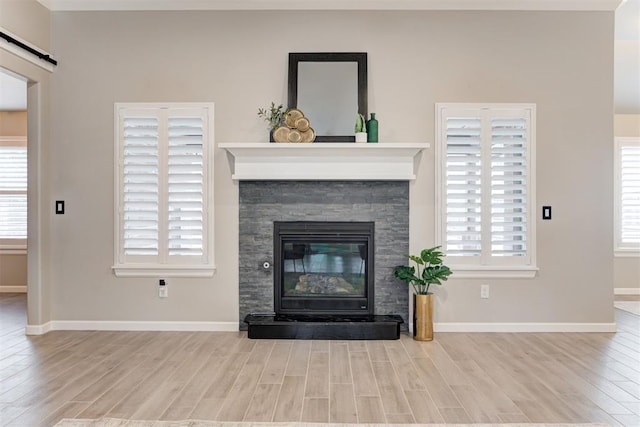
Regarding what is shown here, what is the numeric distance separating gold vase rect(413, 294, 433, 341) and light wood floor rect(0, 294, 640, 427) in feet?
0.28

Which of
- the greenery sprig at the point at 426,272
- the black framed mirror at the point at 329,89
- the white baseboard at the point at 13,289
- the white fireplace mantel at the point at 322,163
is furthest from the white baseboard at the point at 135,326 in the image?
the white baseboard at the point at 13,289

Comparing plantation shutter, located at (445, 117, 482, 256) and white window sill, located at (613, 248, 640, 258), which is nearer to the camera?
plantation shutter, located at (445, 117, 482, 256)

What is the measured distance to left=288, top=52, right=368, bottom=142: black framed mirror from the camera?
4391 mm

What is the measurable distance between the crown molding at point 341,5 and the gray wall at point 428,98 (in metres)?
0.06

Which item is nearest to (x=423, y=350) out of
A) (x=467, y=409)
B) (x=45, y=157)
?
(x=467, y=409)

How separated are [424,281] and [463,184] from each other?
1.03 metres

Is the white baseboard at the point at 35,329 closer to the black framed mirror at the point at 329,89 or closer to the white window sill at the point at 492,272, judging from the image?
the black framed mirror at the point at 329,89

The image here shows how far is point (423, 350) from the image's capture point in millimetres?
3840

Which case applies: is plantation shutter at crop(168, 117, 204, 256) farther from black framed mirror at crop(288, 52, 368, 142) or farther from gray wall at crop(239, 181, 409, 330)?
black framed mirror at crop(288, 52, 368, 142)

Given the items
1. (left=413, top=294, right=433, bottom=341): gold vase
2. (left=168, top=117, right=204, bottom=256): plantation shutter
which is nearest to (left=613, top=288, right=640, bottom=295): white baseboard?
(left=413, top=294, right=433, bottom=341): gold vase

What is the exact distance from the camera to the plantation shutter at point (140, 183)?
446 cm

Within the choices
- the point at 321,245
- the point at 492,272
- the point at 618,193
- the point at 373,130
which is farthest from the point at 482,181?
the point at 618,193

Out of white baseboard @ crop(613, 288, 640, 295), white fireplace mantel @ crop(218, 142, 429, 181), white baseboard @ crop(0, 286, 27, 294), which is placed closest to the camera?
white fireplace mantel @ crop(218, 142, 429, 181)

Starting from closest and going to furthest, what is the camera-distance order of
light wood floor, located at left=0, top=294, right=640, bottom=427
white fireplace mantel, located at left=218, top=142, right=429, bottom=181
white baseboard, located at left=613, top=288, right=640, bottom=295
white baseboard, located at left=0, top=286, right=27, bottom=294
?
light wood floor, located at left=0, top=294, right=640, bottom=427
white fireplace mantel, located at left=218, top=142, right=429, bottom=181
white baseboard, located at left=613, top=288, right=640, bottom=295
white baseboard, located at left=0, top=286, right=27, bottom=294
